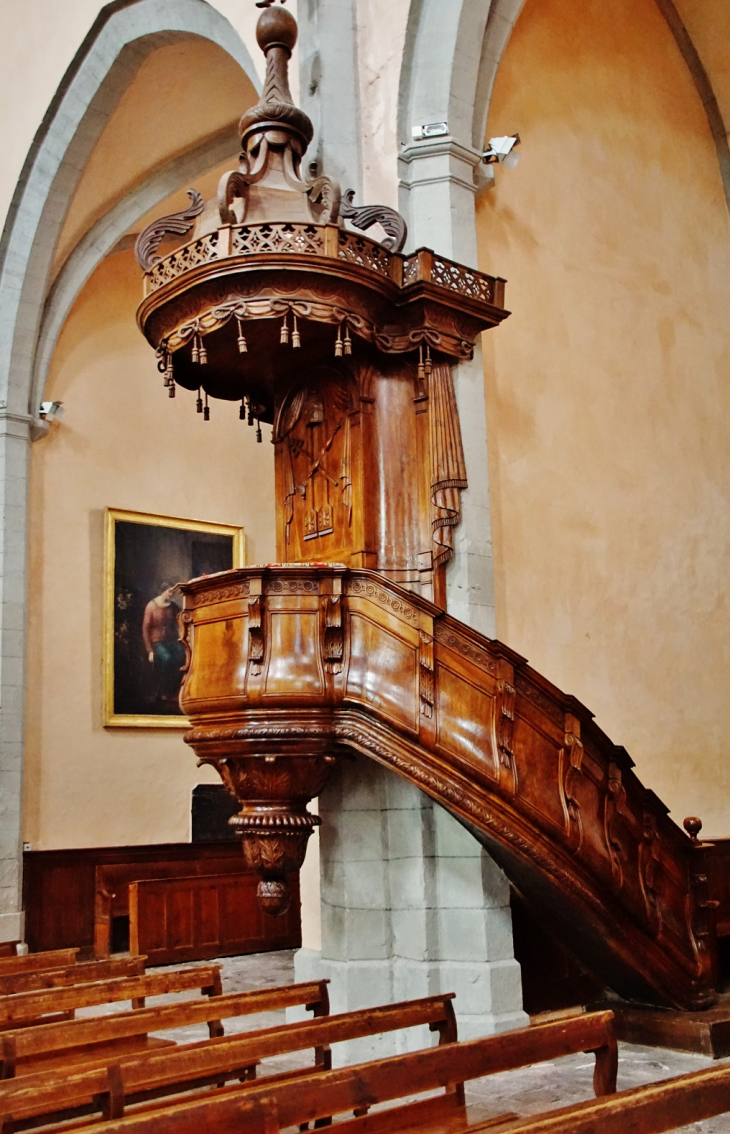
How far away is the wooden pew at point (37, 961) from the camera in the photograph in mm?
5137

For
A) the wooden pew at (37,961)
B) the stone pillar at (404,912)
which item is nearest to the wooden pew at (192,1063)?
the wooden pew at (37,961)

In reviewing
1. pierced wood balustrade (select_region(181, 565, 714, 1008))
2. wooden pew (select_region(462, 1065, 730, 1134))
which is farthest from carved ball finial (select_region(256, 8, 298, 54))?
wooden pew (select_region(462, 1065, 730, 1134))

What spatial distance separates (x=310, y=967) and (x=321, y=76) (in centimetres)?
492

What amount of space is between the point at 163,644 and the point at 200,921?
347 cm

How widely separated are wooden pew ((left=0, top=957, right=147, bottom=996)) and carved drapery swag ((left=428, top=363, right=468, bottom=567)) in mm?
2390

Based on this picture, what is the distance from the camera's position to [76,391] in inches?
446

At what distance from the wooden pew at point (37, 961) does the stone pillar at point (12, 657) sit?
457cm

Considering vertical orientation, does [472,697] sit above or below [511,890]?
above

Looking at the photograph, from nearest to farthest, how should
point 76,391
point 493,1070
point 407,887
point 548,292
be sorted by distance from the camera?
1. point 493,1070
2. point 407,887
3. point 548,292
4. point 76,391

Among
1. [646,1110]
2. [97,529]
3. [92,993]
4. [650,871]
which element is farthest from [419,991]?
[97,529]

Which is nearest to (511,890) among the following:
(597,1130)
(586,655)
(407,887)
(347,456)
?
Answer: (407,887)

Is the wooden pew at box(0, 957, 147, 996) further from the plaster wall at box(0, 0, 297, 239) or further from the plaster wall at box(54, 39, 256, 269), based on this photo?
the plaster wall at box(0, 0, 297, 239)

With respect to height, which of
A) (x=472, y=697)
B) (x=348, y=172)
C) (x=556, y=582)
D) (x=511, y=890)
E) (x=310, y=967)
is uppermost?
(x=348, y=172)

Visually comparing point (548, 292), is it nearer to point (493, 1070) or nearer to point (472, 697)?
point (472, 697)
